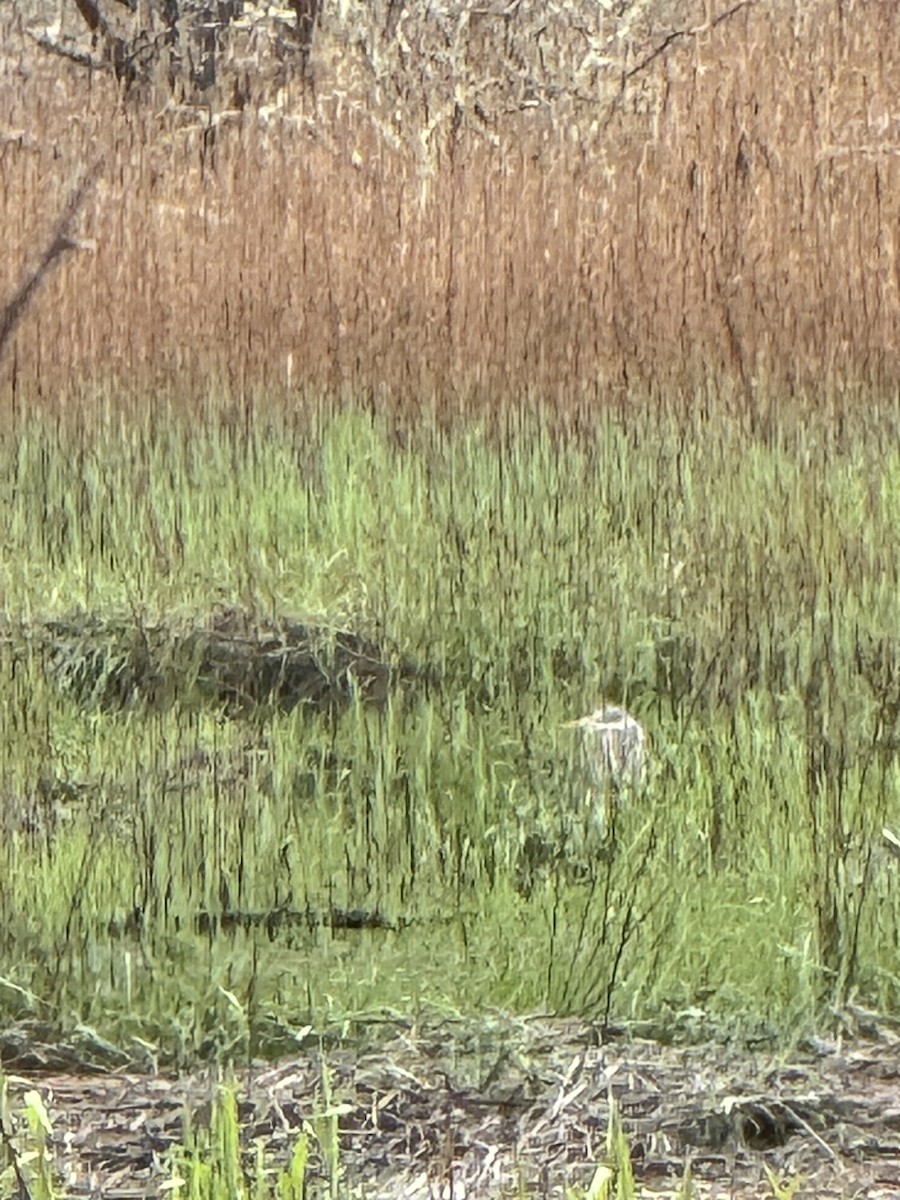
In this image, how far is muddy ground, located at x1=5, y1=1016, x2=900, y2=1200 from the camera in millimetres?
2322

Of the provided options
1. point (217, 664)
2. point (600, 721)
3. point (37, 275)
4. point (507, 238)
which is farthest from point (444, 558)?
point (37, 275)

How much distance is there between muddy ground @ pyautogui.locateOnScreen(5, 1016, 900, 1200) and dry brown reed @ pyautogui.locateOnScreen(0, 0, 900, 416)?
3.17m

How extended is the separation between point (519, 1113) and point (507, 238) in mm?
3836

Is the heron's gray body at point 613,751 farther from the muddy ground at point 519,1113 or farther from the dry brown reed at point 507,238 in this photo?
the dry brown reed at point 507,238

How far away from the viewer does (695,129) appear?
20.7 feet

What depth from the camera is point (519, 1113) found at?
2.48 metres

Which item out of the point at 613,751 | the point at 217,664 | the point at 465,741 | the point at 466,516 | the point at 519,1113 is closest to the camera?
the point at 519,1113

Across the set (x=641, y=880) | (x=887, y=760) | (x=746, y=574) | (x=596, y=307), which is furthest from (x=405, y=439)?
(x=641, y=880)

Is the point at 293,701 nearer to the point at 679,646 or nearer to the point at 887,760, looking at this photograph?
the point at 679,646

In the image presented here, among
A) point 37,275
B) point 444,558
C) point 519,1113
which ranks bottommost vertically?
point 519,1113

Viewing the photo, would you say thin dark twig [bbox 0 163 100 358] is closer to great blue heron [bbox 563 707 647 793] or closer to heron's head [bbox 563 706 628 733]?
heron's head [bbox 563 706 628 733]

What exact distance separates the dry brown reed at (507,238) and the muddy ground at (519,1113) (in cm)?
317

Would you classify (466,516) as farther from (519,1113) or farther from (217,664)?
(519,1113)

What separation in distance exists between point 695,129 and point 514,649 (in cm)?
256
